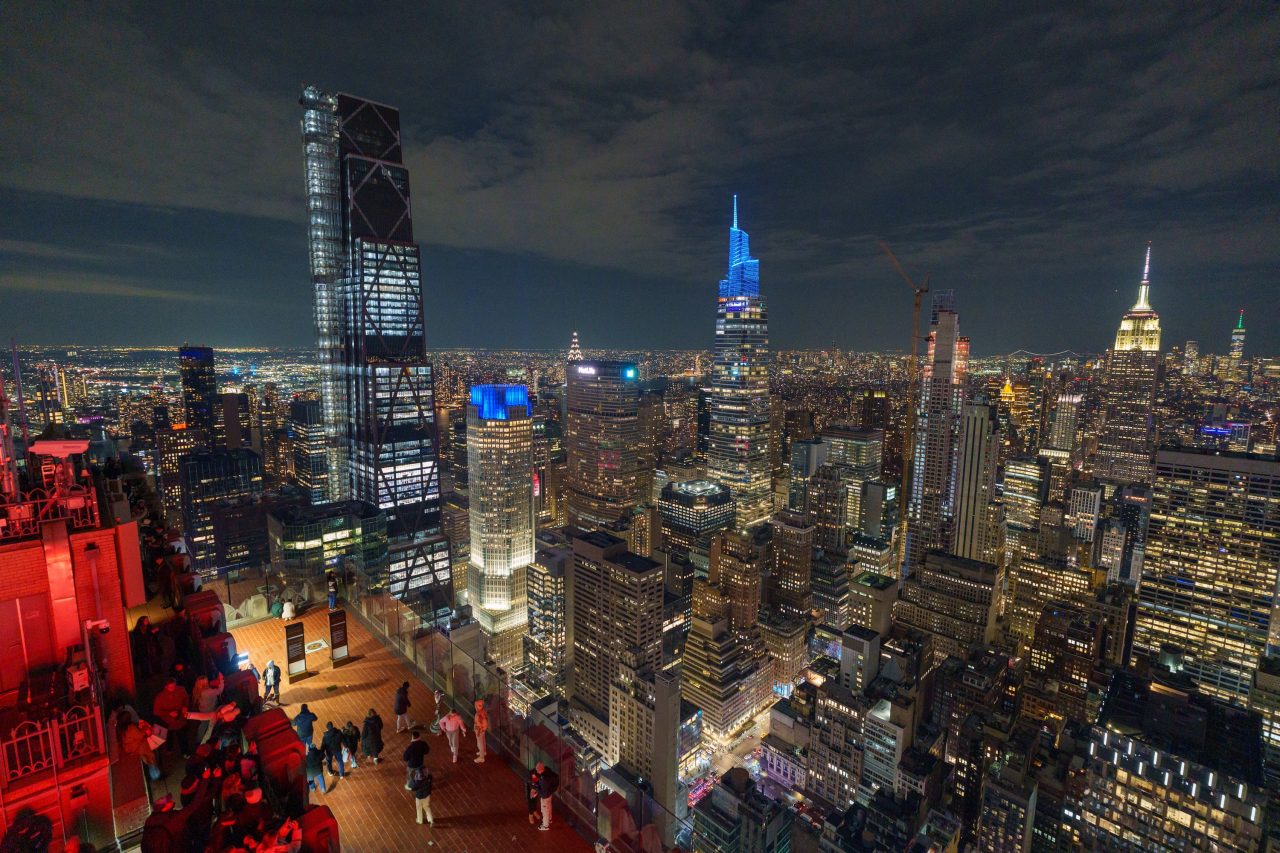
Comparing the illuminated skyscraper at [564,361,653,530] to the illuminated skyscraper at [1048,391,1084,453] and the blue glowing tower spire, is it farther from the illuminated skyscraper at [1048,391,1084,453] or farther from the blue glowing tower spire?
the illuminated skyscraper at [1048,391,1084,453]

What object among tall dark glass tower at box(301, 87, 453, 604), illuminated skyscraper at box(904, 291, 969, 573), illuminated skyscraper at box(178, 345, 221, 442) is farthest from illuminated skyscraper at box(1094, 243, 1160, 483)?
illuminated skyscraper at box(178, 345, 221, 442)

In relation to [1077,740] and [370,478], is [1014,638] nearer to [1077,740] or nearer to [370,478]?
[1077,740]

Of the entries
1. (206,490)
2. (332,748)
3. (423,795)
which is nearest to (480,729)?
(423,795)

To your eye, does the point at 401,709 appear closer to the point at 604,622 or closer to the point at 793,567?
the point at 604,622

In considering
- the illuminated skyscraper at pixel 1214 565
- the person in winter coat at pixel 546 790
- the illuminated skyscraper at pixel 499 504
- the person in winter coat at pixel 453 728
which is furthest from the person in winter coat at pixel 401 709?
the illuminated skyscraper at pixel 1214 565

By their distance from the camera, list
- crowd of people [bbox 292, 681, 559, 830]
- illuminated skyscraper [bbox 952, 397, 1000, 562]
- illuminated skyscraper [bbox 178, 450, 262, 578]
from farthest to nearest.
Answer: illuminated skyscraper [bbox 952, 397, 1000, 562]
illuminated skyscraper [bbox 178, 450, 262, 578]
crowd of people [bbox 292, 681, 559, 830]
